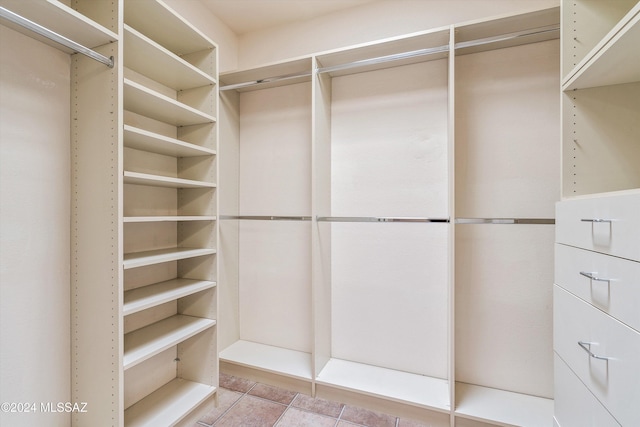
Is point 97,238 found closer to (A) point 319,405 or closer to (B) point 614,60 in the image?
(A) point 319,405

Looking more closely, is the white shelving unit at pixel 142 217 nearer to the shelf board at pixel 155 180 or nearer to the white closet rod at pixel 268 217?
the shelf board at pixel 155 180

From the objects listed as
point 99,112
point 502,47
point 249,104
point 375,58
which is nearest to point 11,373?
point 99,112

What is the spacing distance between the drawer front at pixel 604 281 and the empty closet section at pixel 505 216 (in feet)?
1.97

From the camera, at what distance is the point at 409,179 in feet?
6.95

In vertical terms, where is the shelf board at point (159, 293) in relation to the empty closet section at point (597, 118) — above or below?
below

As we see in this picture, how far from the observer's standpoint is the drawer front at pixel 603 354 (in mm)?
839

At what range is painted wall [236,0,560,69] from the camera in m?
1.93

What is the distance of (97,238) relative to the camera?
1.36m

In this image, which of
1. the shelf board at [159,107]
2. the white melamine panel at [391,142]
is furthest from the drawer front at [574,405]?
the shelf board at [159,107]

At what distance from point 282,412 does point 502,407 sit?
1355 mm

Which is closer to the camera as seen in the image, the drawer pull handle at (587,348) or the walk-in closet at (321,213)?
the drawer pull handle at (587,348)

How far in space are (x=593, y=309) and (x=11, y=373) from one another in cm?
234

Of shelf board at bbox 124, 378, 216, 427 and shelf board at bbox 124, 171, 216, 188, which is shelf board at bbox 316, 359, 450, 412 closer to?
shelf board at bbox 124, 378, 216, 427

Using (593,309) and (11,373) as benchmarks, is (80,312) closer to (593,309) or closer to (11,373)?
(11,373)
